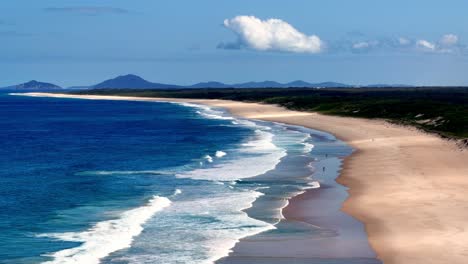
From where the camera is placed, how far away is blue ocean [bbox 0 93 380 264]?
2688 centimetres

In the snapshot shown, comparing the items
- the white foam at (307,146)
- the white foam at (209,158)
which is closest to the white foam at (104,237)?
the white foam at (209,158)

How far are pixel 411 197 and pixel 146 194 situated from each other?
47.2 feet

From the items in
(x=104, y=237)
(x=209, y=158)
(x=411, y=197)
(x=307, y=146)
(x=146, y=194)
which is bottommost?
(x=104, y=237)

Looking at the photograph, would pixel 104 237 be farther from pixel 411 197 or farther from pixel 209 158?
pixel 209 158

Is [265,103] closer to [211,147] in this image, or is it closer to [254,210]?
[211,147]

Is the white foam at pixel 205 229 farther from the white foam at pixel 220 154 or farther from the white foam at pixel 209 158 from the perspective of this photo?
the white foam at pixel 220 154

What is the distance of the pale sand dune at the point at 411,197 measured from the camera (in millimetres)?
25875

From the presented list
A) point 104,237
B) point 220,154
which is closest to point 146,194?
point 104,237

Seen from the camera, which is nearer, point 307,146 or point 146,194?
point 146,194

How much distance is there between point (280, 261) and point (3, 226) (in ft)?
Answer: 43.6

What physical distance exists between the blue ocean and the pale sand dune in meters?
3.58

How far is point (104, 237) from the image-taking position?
28.4 metres

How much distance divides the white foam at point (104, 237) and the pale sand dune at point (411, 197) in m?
9.68

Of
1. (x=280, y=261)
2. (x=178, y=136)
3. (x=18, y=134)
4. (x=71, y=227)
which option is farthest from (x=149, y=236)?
(x=18, y=134)
